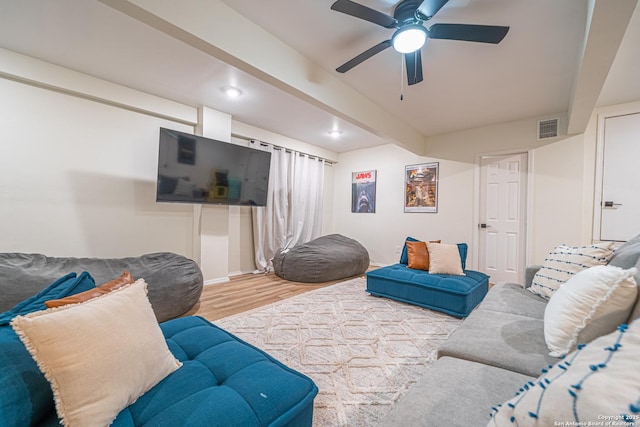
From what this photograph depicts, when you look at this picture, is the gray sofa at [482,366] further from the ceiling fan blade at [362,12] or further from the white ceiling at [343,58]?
the ceiling fan blade at [362,12]

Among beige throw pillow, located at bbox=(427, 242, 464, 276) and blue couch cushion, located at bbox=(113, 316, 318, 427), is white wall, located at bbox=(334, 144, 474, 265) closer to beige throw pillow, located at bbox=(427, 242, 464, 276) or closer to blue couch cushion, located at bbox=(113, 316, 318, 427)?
beige throw pillow, located at bbox=(427, 242, 464, 276)

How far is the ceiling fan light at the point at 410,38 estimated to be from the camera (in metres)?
1.84

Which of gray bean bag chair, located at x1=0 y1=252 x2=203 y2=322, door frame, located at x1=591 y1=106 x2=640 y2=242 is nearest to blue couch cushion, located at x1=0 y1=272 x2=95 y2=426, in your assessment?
gray bean bag chair, located at x1=0 y1=252 x2=203 y2=322

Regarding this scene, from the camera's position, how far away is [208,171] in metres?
3.47

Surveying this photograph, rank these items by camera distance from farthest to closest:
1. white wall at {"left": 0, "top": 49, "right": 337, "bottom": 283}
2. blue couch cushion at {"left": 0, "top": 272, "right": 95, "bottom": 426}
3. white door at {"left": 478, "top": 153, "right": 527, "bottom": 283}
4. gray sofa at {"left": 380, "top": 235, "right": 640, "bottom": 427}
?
white door at {"left": 478, "top": 153, "right": 527, "bottom": 283}, white wall at {"left": 0, "top": 49, "right": 337, "bottom": 283}, gray sofa at {"left": 380, "top": 235, "right": 640, "bottom": 427}, blue couch cushion at {"left": 0, "top": 272, "right": 95, "bottom": 426}

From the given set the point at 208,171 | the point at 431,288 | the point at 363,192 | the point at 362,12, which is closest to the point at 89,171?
the point at 208,171

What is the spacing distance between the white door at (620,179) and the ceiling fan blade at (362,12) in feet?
11.7

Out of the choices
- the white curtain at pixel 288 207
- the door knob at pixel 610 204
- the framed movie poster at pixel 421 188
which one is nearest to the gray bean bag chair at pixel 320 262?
the white curtain at pixel 288 207

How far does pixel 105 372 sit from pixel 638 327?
1414 millimetres

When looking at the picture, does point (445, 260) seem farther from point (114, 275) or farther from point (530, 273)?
point (114, 275)

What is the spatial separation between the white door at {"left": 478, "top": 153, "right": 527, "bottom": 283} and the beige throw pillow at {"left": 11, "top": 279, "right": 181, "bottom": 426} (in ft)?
15.1

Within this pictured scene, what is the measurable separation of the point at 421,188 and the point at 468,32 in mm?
3279

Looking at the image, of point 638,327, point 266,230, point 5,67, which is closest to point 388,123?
point 266,230

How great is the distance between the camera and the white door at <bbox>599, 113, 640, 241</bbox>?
3.19 m
